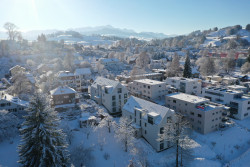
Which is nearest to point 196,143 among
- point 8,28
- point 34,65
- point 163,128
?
point 163,128

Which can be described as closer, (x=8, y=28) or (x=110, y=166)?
(x=110, y=166)

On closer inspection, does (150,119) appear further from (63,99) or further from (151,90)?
(63,99)

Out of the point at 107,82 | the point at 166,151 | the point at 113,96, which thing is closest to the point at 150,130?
the point at 166,151

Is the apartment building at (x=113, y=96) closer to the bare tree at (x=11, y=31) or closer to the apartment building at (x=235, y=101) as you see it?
the apartment building at (x=235, y=101)

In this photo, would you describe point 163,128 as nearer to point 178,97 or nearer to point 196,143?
point 196,143

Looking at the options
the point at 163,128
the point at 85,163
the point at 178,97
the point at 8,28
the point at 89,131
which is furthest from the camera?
the point at 8,28

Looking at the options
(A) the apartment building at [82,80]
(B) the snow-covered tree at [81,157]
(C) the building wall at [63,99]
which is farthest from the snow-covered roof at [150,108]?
(A) the apartment building at [82,80]
